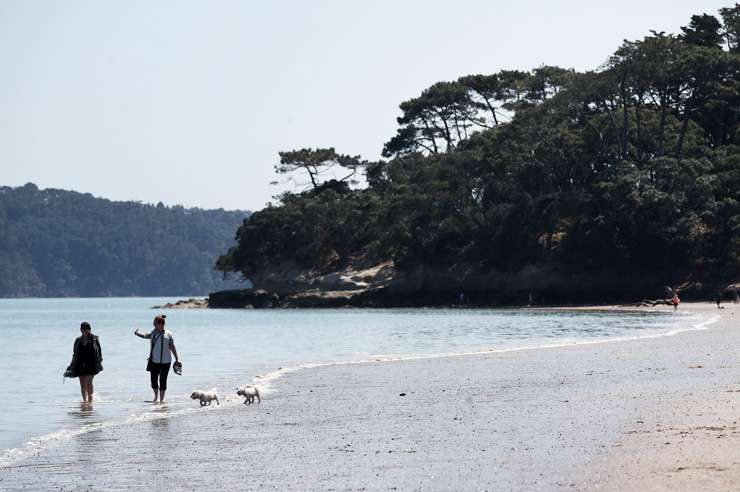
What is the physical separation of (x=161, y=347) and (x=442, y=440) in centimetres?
859

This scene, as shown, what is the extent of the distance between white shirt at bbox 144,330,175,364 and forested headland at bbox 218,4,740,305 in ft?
194

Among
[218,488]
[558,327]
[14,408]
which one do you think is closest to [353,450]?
[218,488]

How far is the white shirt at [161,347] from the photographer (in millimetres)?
20312

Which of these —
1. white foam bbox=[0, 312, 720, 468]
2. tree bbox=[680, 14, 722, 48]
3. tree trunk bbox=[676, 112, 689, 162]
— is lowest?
white foam bbox=[0, 312, 720, 468]

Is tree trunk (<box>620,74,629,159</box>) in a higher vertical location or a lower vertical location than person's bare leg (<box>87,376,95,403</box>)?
higher

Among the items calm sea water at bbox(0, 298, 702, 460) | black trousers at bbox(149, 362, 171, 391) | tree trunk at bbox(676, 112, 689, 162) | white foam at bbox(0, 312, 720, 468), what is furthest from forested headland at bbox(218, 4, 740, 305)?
black trousers at bbox(149, 362, 171, 391)

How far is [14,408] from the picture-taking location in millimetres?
20781

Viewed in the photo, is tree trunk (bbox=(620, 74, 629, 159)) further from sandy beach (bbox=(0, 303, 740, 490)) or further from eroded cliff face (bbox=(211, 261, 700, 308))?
sandy beach (bbox=(0, 303, 740, 490))

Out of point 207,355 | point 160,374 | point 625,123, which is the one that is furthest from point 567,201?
point 160,374

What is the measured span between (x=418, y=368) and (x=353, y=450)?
13178 mm

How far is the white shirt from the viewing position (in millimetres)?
20312

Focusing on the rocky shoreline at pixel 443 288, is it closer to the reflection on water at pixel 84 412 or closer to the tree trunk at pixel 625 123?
the tree trunk at pixel 625 123

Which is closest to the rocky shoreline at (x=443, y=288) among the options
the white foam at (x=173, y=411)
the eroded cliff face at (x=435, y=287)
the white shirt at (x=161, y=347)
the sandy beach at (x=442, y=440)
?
the eroded cliff face at (x=435, y=287)

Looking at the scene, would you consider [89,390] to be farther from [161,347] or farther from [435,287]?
[435,287]
